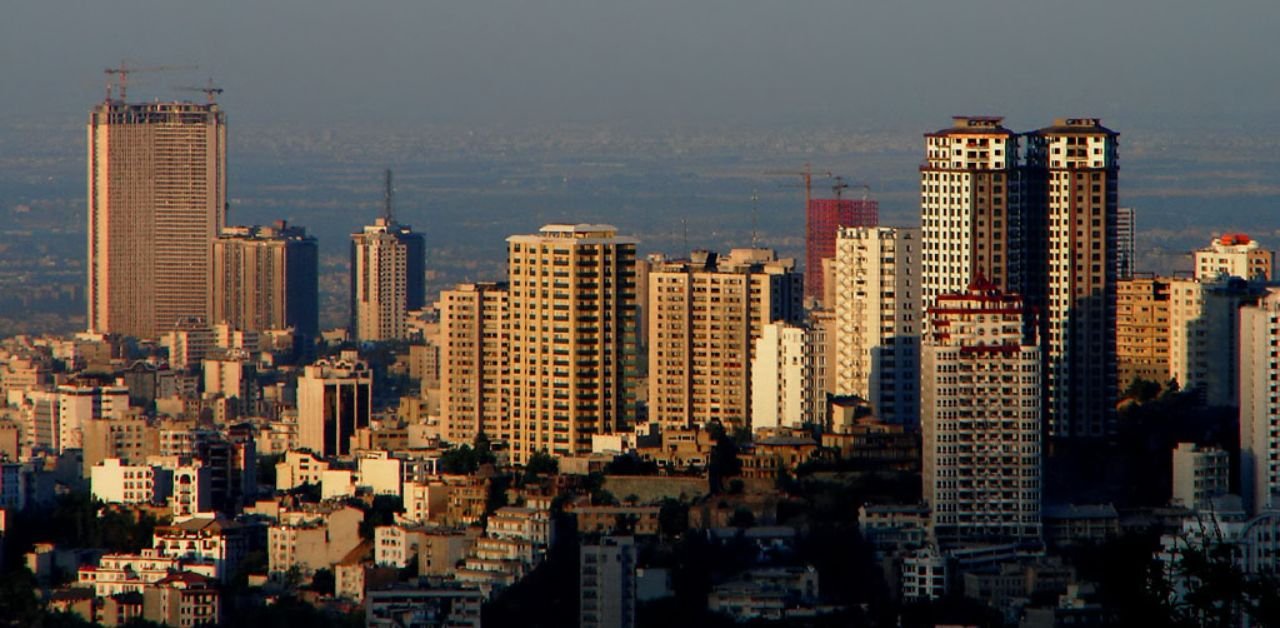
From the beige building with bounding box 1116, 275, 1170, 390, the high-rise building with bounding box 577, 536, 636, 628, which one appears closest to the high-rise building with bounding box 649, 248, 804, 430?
the beige building with bounding box 1116, 275, 1170, 390

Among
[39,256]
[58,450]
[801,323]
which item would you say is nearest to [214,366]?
[39,256]

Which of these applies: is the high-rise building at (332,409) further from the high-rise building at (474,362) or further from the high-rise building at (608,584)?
the high-rise building at (608,584)

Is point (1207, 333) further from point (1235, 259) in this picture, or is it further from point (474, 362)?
point (474, 362)

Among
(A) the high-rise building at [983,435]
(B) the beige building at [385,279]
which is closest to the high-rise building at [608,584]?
(A) the high-rise building at [983,435]

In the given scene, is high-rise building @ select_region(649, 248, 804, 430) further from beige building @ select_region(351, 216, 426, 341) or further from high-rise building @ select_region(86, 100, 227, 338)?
high-rise building @ select_region(86, 100, 227, 338)

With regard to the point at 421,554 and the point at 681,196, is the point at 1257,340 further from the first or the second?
the point at 681,196
